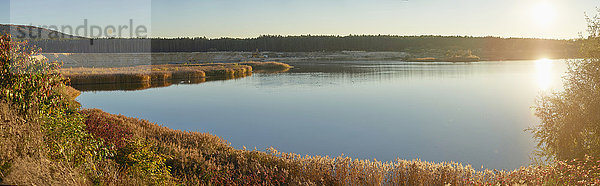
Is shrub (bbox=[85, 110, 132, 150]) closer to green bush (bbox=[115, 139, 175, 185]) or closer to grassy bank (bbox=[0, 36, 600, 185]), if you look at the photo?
grassy bank (bbox=[0, 36, 600, 185])

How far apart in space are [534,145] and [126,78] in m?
40.8

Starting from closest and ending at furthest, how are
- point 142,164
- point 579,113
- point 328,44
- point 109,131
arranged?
point 142,164, point 579,113, point 109,131, point 328,44

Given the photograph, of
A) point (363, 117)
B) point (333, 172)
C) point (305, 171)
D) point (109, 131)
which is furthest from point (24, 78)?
point (363, 117)

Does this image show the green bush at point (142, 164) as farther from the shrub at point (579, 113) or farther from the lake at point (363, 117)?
the shrub at point (579, 113)

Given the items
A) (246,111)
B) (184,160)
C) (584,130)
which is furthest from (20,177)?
(246,111)

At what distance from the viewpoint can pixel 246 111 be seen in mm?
23031

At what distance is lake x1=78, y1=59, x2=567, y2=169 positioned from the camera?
46.2 feet

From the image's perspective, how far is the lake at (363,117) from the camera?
555 inches

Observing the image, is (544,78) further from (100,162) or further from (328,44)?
Result: (328,44)

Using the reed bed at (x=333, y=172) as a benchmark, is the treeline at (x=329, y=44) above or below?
above

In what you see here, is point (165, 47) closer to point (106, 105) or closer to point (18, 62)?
point (106, 105)

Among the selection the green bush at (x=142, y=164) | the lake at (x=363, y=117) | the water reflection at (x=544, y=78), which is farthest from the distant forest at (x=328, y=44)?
the green bush at (x=142, y=164)

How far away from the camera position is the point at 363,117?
20031 mm

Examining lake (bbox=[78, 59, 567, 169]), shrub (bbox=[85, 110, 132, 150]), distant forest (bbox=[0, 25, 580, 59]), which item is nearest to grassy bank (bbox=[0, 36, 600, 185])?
shrub (bbox=[85, 110, 132, 150])
